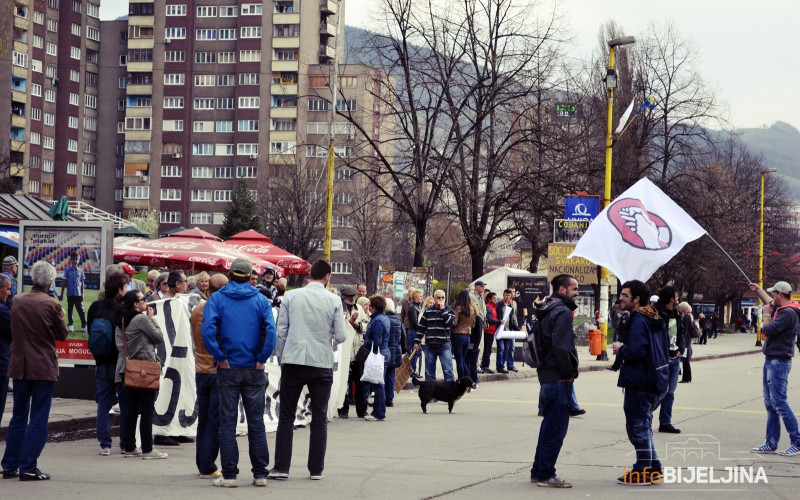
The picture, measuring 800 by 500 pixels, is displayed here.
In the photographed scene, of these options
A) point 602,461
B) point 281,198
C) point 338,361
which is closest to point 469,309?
point 338,361

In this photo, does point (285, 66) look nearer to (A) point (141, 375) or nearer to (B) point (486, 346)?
(B) point (486, 346)

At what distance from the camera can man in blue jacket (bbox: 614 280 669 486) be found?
31.0 feet

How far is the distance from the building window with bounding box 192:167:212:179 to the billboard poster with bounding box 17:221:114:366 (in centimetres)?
10415

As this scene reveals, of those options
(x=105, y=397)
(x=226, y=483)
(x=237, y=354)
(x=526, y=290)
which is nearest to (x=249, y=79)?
(x=526, y=290)

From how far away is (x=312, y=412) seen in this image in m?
9.59

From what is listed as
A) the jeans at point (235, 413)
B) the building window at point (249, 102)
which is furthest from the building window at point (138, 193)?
the jeans at point (235, 413)

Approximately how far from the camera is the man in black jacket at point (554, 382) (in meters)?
9.27

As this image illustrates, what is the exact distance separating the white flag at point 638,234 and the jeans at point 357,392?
15.1 feet

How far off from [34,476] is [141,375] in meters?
1.72

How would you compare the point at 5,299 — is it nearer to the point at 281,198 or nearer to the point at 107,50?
the point at 281,198

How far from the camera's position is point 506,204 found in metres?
36.3

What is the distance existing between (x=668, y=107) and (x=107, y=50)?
8027 cm

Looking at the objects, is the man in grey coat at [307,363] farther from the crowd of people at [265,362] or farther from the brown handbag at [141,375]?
the brown handbag at [141,375]

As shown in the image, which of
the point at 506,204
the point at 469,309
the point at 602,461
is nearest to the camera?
the point at 602,461
